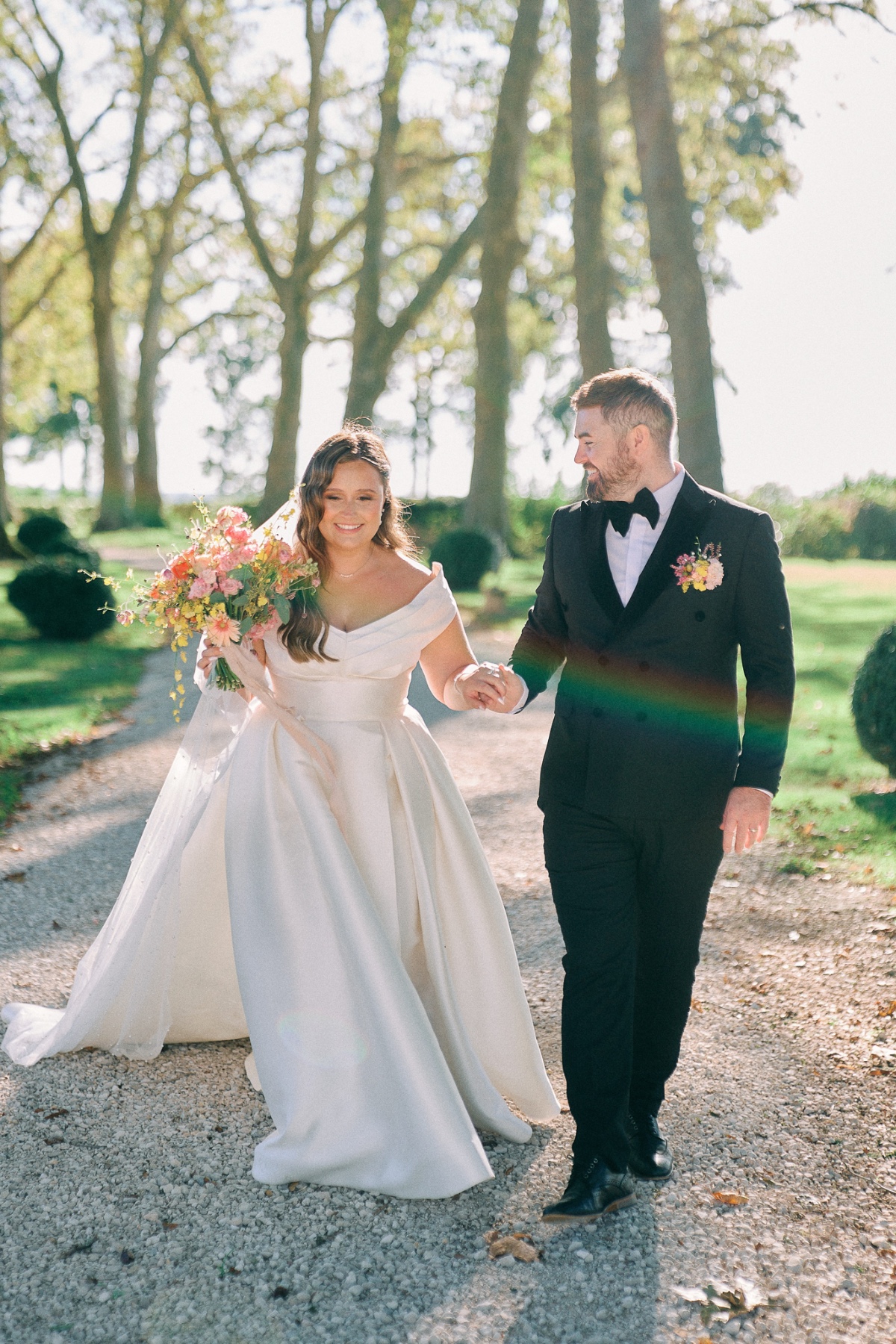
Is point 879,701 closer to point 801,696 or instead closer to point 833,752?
point 833,752

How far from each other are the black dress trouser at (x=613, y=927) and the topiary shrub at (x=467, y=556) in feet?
54.2

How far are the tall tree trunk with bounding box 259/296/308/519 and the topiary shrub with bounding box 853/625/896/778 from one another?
17.9 metres

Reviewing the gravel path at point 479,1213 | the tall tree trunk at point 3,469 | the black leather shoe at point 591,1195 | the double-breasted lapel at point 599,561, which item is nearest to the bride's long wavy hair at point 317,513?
the double-breasted lapel at point 599,561

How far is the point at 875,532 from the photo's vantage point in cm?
2792

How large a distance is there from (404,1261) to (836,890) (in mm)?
4181

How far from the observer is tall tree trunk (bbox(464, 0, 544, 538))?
1844 centimetres

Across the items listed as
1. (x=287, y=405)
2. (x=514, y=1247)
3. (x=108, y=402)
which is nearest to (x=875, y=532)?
(x=287, y=405)

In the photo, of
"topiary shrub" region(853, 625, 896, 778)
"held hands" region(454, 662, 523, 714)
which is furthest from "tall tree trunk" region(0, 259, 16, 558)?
"held hands" region(454, 662, 523, 714)

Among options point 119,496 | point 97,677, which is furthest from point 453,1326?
point 119,496

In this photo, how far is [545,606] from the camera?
12.0 ft

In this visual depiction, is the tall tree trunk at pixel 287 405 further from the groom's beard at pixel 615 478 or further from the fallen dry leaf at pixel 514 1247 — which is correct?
the fallen dry leaf at pixel 514 1247

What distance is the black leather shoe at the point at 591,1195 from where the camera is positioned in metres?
3.20

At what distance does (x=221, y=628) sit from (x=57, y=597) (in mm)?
12541

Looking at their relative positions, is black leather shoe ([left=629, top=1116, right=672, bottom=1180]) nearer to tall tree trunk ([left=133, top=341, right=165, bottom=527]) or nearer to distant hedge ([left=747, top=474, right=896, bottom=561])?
distant hedge ([left=747, top=474, right=896, bottom=561])
